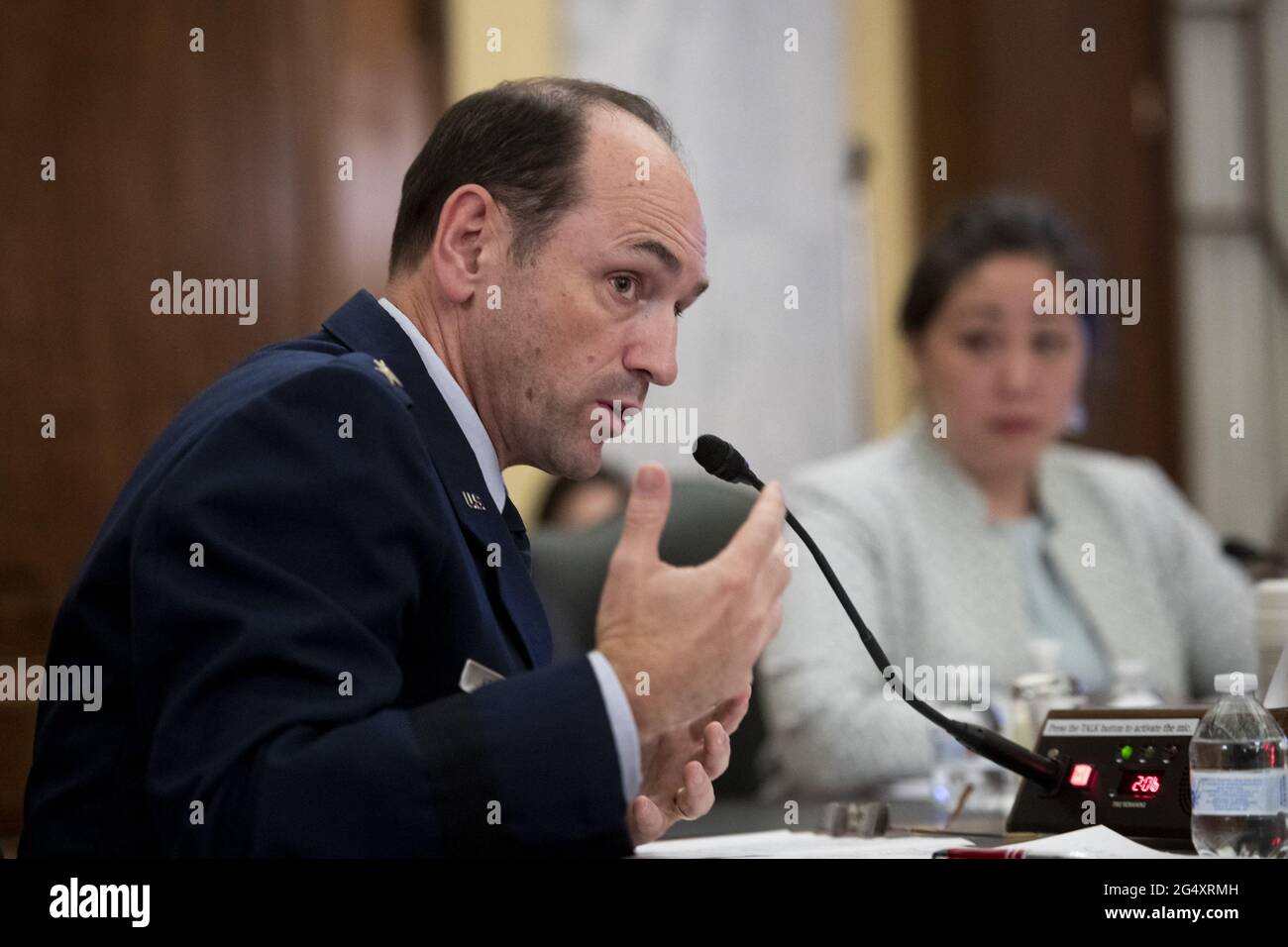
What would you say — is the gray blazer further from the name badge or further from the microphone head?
the name badge

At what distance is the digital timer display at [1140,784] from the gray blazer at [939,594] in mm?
881

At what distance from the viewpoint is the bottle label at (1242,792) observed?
1064 millimetres

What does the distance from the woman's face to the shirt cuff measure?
5.87 ft

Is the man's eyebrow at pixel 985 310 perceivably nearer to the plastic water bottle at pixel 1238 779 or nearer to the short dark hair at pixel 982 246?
the short dark hair at pixel 982 246

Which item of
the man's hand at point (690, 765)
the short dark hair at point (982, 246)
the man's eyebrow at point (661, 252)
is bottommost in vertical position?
the man's hand at point (690, 765)

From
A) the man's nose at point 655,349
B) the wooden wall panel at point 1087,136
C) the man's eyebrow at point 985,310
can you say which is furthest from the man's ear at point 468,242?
the wooden wall panel at point 1087,136

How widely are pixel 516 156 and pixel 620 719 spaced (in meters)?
0.51

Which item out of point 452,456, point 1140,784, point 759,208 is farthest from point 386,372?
point 759,208

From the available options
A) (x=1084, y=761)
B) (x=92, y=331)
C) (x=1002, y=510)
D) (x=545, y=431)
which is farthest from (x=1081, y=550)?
(x=92, y=331)

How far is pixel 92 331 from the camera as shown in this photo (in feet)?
8.68

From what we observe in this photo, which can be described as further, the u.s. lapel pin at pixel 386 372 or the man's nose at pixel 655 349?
the man's nose at pixel 655 349

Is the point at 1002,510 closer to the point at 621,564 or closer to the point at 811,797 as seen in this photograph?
the point at 811,797

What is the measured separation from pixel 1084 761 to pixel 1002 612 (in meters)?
1.21
